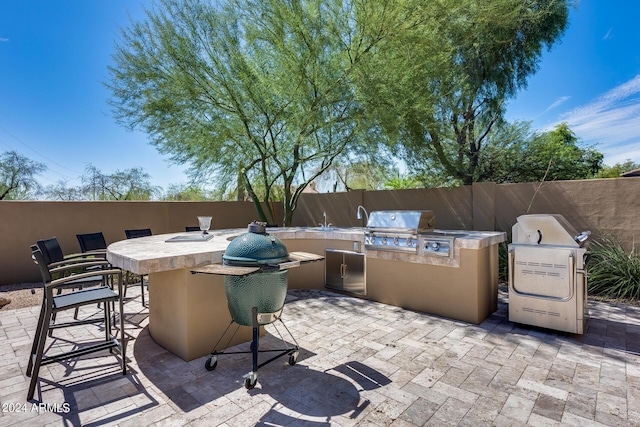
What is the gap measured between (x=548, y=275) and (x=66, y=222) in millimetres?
8119

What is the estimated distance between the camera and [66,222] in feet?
21.1

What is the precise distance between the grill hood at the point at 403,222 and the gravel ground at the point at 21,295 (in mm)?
4976

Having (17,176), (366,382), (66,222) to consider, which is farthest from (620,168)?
(17,176)

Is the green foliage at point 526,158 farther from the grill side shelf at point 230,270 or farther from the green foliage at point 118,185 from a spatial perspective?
the green foliage at point 118,185

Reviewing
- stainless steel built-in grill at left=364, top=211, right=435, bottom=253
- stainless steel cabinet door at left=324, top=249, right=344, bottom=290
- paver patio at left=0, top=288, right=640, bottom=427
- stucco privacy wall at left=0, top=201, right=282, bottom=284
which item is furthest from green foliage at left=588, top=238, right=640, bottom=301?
stucco privacy wall at left=0, top=201, right=282, bottom=284

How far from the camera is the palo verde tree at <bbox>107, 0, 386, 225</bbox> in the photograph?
6.03m

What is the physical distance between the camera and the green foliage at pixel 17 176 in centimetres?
1466

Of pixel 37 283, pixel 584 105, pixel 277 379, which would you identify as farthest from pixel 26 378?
pixel 584 105

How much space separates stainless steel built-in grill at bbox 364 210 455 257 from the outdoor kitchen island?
4.4 inches

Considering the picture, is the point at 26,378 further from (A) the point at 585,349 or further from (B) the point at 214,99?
(B) the point at 214,99

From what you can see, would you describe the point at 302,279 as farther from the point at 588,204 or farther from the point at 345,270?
the point at 588,204

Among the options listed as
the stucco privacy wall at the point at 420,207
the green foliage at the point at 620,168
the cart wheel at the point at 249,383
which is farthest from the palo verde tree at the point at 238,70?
the green foliage at the point at 620,168

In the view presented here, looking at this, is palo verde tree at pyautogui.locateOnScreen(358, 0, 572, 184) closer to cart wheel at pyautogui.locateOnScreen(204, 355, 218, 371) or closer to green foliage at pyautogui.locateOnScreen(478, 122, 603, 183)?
green foliage at pyautogui.locateOnScreen(478, 122, 603, 183)

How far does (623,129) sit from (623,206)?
7.43 metres
